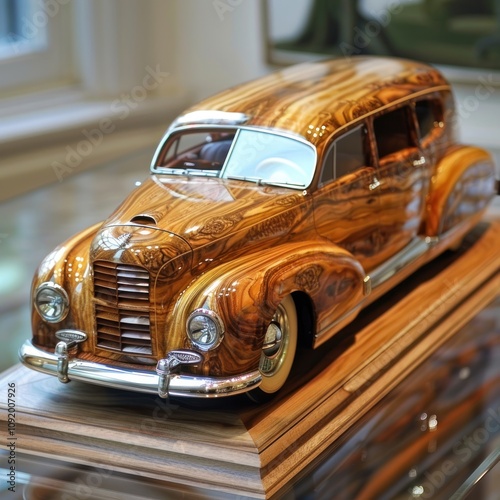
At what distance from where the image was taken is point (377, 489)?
3.06m

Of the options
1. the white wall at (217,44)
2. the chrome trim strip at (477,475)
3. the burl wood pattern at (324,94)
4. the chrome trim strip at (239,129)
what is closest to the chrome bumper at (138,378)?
the chrome trim strip at (477,475)

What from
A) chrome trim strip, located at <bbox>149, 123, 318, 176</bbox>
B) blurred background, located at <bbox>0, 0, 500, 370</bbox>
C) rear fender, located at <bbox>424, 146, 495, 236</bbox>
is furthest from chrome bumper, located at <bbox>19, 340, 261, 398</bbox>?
blurred background, located at <bbox>0, 0, 500, 370</bbox>

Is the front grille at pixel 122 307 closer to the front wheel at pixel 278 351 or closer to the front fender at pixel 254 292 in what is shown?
the front fender at pixel 254 292

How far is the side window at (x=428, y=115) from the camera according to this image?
14.6 feet

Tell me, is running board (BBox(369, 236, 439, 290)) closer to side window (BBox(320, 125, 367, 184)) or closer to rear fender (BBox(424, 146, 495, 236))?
rear fender (BBox(424, 146, 495, 236))

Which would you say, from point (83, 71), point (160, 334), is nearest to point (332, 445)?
point (160, 334)

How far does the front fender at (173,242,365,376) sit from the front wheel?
8cm

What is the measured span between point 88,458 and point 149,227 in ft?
2.51

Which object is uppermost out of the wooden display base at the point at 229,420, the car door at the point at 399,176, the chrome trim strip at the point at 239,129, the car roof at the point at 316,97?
the car roof at the point at 316,97

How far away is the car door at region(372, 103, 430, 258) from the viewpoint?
13.2ft

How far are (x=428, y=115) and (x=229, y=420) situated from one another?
193 cm

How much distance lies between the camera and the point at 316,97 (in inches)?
157

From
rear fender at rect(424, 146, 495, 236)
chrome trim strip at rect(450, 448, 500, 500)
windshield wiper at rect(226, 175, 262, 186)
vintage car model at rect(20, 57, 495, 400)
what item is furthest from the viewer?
rear fender at rect(424, 146, 495, 236)

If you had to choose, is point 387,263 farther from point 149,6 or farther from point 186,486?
point 149,6
